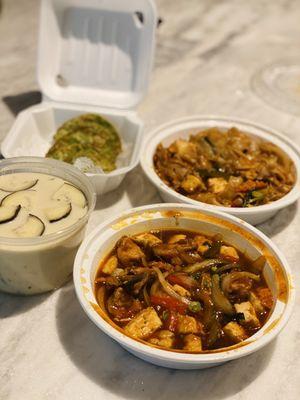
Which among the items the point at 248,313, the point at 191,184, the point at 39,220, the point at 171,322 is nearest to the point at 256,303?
the point at 248,313

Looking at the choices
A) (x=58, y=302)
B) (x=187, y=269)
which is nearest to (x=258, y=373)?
(x=187, y=269)

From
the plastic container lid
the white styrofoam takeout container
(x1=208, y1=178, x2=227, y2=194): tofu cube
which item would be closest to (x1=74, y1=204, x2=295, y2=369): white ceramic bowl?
(x1=208, y1=178, x2=227, y2=194): tofu cube

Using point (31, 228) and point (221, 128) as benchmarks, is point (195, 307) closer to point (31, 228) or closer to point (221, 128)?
point (31, 228)

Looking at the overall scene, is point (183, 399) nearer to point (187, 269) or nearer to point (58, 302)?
point (187, 269)

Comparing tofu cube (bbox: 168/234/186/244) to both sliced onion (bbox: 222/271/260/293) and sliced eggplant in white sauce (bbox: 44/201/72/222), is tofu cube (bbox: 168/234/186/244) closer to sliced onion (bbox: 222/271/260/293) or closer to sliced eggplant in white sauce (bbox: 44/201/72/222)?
sliced onion (bbox: 222/271/260/293)

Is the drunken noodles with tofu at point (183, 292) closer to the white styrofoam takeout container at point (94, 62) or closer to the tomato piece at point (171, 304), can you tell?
the tomato piece at point (171, 304)

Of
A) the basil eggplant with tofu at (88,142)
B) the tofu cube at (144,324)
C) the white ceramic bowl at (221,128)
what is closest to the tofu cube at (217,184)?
the white ceramic bowl at (221,128)

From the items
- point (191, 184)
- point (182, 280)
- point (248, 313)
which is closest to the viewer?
point (248, 313)
